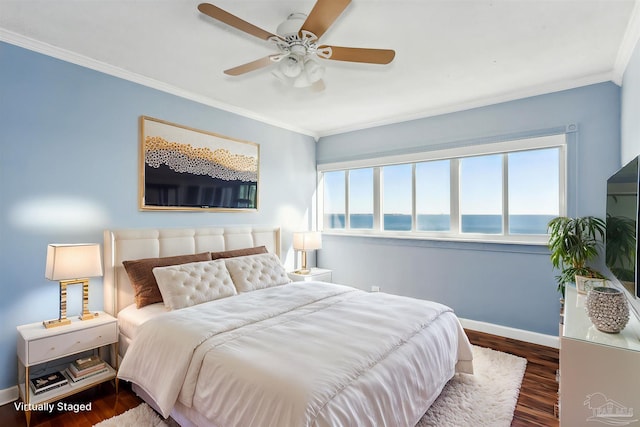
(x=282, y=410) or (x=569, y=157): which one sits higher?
(x=569, y=157)

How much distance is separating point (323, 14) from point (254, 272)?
2.37m

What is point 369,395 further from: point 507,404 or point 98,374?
point 98,374

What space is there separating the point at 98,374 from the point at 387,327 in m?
2.21

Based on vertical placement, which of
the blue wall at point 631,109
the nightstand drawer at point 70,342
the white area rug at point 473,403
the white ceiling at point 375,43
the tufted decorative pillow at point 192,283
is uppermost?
the white ceiling at point 375,43

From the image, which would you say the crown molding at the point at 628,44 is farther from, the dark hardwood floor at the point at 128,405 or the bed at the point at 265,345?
the dark hardwood floor at the point at 128,405

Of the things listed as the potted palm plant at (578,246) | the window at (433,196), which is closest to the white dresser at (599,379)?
the potted palm plant at (578,246)

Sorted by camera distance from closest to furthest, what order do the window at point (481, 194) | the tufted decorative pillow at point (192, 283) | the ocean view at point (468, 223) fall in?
the tufted decorative pillow at point (192, 283), the ocean view at point (468, 223), the window at point (481, 194)

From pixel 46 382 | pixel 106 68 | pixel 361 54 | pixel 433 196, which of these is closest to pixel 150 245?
pixel 46 382

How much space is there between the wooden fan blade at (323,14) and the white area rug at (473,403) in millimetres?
2488

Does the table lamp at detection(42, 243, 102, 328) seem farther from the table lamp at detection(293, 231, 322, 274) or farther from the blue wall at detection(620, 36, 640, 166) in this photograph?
the blue wall at detection(620, 36, 640, 166)

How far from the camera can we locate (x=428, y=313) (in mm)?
2379

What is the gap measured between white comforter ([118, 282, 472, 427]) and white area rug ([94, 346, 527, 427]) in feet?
0.53

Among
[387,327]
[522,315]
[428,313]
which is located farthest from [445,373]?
[522,315]

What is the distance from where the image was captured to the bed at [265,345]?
147 cm
